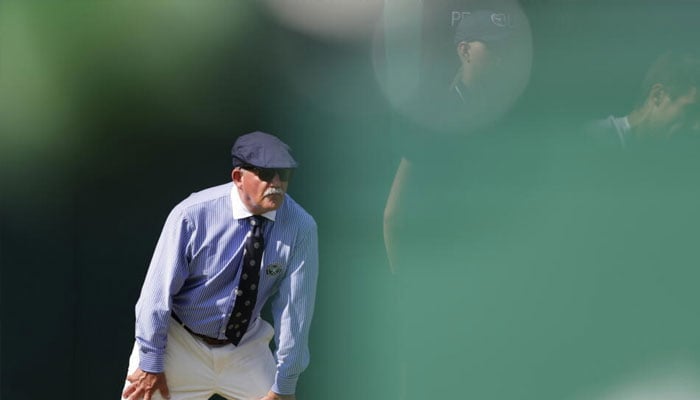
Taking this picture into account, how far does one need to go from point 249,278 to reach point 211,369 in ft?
1.46

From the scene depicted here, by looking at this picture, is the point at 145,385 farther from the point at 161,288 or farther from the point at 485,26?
the point at 485,26

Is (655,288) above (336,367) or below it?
above

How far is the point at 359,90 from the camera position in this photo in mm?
5465

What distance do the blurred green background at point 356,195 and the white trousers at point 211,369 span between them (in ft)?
0.90

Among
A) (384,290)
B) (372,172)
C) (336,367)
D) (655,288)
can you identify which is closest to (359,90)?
(372,172)

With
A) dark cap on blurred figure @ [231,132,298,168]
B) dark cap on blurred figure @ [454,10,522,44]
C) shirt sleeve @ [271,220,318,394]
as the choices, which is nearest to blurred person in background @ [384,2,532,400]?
dark cap on blurred figure @ [454,10,522,44]

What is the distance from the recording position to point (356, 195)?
5.52 meters

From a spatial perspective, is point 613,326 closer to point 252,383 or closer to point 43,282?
point 252,383

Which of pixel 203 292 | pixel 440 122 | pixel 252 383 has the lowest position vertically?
pixel 252 383

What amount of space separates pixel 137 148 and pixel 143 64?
1.20ft

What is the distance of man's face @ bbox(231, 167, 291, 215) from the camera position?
5.18 m

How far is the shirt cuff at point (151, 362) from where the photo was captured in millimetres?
5203

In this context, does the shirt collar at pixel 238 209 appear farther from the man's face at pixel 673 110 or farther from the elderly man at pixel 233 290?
the man's face at pixel 673 110

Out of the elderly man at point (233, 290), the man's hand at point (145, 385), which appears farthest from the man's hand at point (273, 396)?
the man's hand at point (145, 385)
